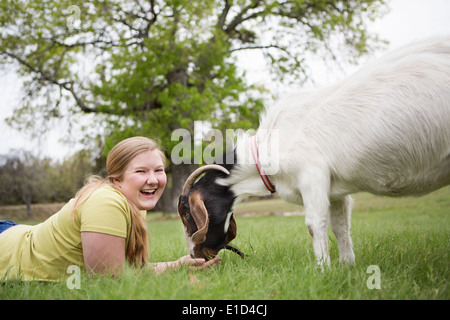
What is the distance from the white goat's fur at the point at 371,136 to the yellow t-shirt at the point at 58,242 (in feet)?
4.58

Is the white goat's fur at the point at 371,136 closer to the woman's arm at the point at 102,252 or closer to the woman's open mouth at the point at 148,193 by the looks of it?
the woman's open mouth at the point at 148,193

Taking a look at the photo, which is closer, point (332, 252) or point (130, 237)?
point (130, 237)

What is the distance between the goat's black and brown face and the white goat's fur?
21.6 inches

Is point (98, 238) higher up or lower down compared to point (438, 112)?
lower down

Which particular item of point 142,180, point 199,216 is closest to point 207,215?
point 199,216

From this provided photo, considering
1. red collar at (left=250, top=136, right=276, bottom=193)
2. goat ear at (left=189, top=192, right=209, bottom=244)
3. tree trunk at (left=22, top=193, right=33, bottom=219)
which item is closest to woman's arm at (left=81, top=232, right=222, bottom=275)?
goat ear at (left=189, top=192, right=209, bottom=244)

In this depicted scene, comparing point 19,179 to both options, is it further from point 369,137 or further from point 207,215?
point 369,137

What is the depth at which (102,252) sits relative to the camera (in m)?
2.52

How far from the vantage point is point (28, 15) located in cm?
1282

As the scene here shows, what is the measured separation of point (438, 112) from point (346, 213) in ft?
4.06

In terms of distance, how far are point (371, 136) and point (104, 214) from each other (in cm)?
211

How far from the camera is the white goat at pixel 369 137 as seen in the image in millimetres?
2746

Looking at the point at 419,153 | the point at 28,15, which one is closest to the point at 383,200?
the point at 419,153
